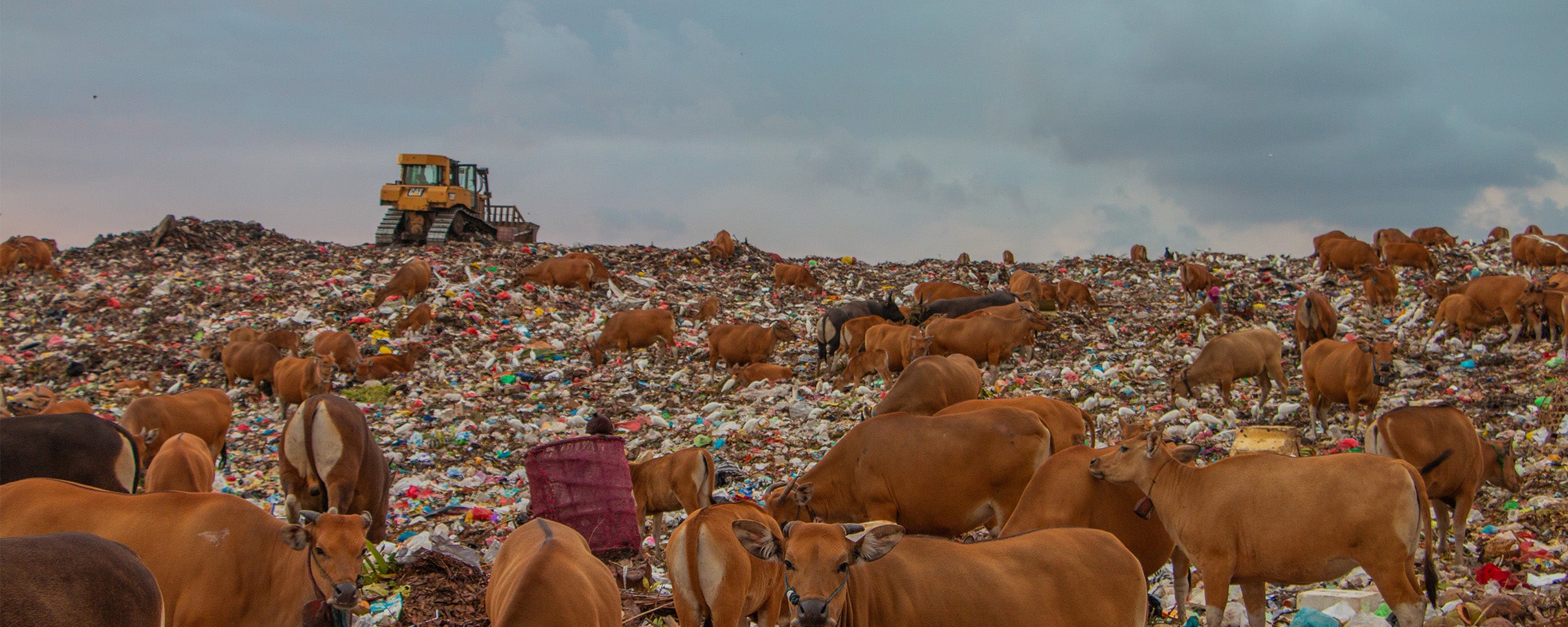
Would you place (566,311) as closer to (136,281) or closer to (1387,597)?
(136,281)

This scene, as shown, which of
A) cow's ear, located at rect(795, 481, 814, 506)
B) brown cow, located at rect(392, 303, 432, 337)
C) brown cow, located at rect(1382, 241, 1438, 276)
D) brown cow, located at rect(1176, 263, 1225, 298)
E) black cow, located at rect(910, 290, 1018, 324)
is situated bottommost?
cow's ear, located at rect(795, 481, 814, 506)

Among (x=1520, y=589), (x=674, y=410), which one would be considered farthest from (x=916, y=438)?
(x=674, y=410)

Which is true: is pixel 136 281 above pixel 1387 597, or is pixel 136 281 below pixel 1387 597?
above

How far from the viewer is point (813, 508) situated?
22.4ft

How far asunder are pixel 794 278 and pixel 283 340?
36.7ft

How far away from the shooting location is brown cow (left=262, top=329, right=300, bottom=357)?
16719mm

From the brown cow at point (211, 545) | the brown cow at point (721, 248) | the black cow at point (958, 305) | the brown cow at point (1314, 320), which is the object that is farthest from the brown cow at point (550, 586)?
the brown cow at point (721, 248)

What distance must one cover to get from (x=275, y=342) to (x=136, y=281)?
8.06 m

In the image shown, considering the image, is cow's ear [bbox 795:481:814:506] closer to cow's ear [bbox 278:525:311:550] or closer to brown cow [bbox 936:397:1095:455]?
brown cow [bbox 936:397:1095:455]

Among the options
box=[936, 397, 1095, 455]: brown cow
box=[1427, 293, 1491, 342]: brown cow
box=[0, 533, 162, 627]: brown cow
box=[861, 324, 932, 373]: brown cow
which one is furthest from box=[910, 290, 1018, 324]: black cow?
box=[0, 533, 162, 627]: brown cow

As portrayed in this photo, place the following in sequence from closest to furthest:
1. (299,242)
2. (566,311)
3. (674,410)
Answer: (674,410)
(566,311)
(299,242)

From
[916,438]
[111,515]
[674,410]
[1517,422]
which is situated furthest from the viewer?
[674,410]

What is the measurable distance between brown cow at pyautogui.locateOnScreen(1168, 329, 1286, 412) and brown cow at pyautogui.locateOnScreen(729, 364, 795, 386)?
5657 millimetres

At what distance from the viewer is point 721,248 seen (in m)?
26.0
